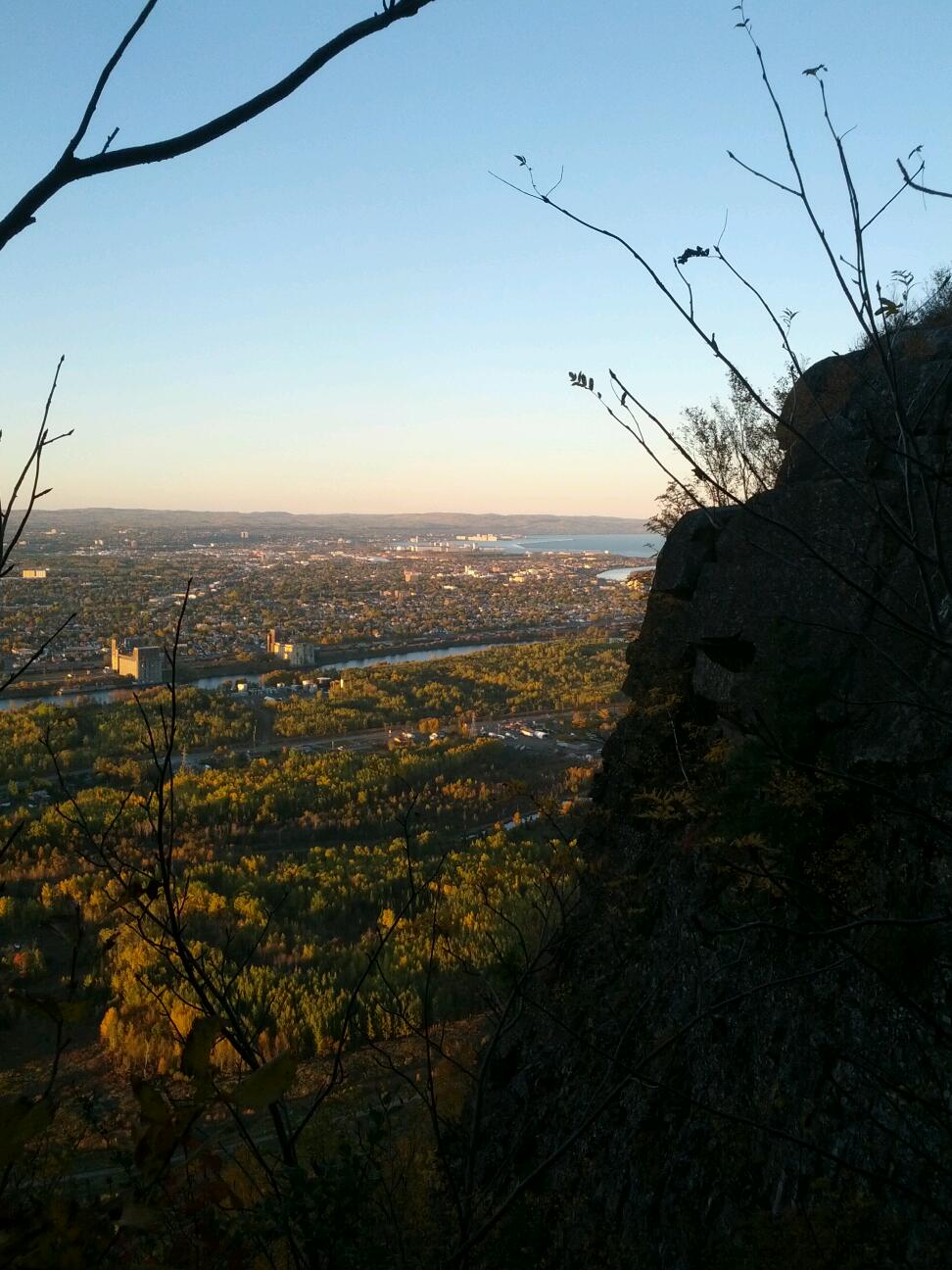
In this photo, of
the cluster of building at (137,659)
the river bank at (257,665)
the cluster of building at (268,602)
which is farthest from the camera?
the cluster of building at (268,602)

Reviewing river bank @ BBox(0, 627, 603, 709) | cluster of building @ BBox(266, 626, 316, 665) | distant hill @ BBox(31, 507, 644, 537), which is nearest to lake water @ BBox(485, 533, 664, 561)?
distant hill @ BBox(31, 507, 644, 537)

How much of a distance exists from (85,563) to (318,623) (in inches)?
523

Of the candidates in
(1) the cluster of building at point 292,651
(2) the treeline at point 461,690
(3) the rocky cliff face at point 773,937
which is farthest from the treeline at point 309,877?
(1) the cluster of building at point 292,651

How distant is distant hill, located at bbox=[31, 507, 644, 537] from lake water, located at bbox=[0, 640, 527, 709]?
200ft

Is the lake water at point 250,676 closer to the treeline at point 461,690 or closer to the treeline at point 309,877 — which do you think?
the treeline at point 461,690

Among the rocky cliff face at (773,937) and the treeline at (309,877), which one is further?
the treeline at (309,877)

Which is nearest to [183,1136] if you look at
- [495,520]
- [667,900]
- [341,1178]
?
[341,1178]

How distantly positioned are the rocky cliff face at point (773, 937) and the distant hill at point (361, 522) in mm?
86958

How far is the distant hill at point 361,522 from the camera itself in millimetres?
97463

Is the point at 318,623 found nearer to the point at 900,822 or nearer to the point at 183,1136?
the point at 900,822

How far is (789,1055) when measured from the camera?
172 inches

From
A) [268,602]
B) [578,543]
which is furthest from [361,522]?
[268,602]

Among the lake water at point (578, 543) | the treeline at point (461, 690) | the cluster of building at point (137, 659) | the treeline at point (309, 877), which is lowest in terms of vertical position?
the treeline at point (309, 877)

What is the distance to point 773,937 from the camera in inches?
195
